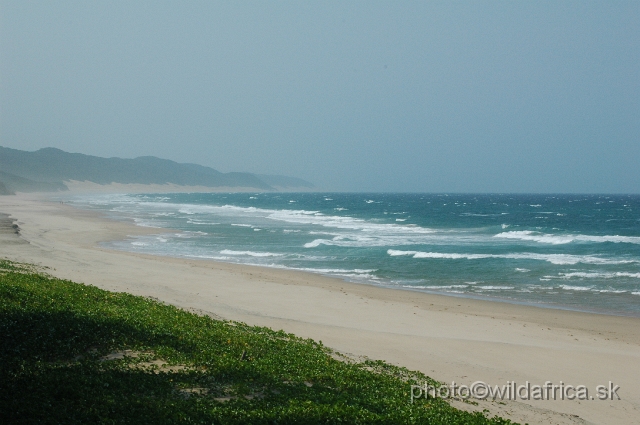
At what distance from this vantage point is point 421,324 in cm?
1661

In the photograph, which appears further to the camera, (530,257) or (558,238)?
(558,238)

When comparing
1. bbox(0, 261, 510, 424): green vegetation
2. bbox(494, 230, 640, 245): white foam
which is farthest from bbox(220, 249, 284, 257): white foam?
bbox(494, 230, 640, 245): white foam

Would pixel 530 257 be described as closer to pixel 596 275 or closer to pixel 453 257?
pixel 453 257

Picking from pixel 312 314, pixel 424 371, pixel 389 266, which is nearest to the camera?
pixel 424 371

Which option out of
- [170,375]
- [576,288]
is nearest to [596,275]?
[576,288]

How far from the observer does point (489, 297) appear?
2256 centimetres

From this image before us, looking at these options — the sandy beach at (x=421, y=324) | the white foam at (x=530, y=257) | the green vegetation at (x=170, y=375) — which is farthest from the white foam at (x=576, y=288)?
the green vegetation at (x=170, y=375)

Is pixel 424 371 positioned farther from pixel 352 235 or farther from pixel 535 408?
pixel 352 235

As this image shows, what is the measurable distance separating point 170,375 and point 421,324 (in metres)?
9.77

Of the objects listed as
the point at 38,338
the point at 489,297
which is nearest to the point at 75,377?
the point at 38,338

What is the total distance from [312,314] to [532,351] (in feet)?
21.6

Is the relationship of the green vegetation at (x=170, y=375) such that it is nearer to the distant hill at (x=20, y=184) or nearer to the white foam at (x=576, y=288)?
the white foam at (x=576, y=288)

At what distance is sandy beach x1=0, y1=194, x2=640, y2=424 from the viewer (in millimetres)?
11320

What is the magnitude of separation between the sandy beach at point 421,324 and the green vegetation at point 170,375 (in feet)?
5.34
